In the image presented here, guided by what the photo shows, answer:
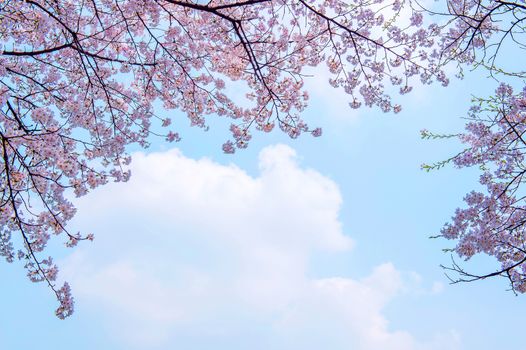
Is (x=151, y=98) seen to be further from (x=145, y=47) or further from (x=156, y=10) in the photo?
(x=156, y=10)

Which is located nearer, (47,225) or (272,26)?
(47,225)

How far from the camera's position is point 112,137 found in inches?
315

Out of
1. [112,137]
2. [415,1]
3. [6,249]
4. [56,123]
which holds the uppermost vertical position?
[415,1]

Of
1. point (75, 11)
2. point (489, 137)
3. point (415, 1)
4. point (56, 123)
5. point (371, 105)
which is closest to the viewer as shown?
point (56, 123)

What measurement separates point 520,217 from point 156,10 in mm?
6401

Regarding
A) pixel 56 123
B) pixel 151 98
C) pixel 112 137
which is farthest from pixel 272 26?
pixel 56 123

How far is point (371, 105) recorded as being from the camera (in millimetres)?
8836

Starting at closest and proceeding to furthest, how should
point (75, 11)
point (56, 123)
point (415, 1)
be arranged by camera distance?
point (56, 123) < point (415, 1) < point (75, 11)

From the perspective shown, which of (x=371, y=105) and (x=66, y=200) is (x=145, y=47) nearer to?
(x=66, y=200)

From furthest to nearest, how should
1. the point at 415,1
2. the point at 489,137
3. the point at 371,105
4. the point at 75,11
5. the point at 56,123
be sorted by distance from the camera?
the point at 371,105, the point at 75,11, the point at 415,1, the point at 489,137, the point at 56,123

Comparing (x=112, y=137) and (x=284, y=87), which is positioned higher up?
(x=284, y=87)

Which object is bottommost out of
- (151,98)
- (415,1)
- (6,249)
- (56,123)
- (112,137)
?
(6,249)

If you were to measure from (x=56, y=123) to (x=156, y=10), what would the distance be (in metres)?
2.50

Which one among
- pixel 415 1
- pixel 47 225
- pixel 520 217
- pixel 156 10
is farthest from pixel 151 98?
pixel 520 217
